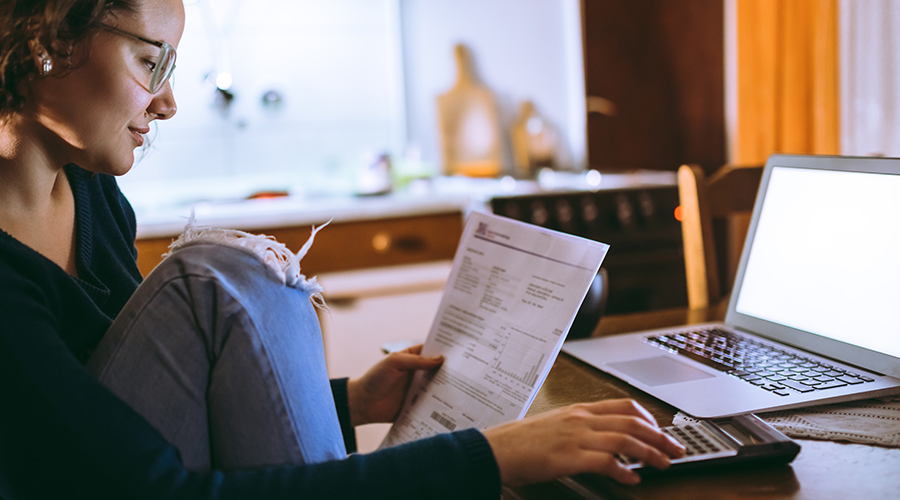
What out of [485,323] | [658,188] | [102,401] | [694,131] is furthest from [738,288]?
[694,131]

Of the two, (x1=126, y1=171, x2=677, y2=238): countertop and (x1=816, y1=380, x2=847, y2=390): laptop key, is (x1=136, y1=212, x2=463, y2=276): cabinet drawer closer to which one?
(x1=126, y1=171, x2=677, y2=238): countertop

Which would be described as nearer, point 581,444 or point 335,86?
point 581,444

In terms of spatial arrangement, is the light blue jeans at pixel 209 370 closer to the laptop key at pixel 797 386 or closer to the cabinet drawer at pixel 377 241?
the laptop key at pixel 797 386

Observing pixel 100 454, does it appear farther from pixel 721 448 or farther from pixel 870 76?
pixel 870 76

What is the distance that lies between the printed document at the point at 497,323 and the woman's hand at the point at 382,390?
21 mm

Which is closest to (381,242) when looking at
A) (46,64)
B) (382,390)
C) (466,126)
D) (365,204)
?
(365,204)

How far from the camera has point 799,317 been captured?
956 mm

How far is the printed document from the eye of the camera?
766 mm

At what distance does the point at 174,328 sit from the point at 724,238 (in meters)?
2.29

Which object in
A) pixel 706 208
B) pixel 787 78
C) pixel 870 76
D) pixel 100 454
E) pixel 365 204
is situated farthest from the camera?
pixel 787 78

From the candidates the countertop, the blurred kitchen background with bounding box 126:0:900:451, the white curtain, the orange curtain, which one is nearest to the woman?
the countertop

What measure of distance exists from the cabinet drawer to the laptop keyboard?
51.6 inches

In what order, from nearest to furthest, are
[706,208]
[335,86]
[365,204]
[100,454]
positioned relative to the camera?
[100,454] → [706,208] → [365,204] → [335,86]

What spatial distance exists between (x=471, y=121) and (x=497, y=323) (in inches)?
79.6
